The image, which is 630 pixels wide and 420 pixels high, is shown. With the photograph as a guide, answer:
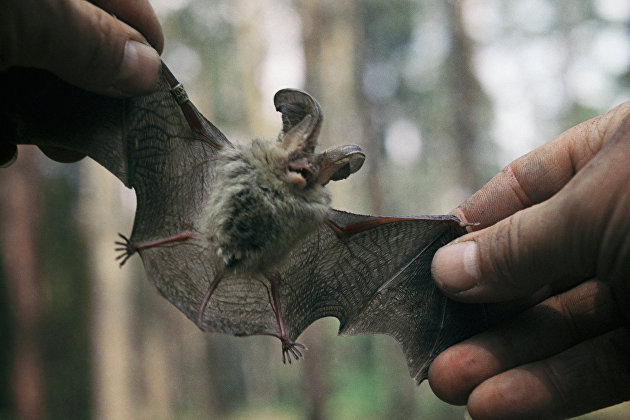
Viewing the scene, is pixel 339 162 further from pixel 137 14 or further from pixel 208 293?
pixel 137 14

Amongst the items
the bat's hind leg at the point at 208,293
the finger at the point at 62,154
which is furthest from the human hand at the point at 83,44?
the bat's hind leg at the point at 208,293

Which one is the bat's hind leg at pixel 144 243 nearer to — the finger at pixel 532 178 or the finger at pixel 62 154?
the finger at pixel 62 154

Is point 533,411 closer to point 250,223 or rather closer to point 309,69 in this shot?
point 250,223

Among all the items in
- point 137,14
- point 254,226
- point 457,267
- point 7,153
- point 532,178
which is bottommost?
point 457,267

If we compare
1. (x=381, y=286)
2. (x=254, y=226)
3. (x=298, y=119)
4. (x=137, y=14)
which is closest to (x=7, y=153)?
(x=137, y=14)

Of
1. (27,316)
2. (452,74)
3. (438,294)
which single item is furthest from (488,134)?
(27,316)
